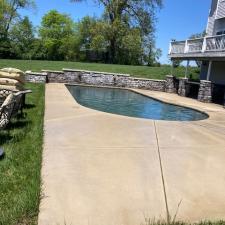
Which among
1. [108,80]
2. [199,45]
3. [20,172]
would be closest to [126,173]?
[20,172]

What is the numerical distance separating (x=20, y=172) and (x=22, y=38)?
1928 inches

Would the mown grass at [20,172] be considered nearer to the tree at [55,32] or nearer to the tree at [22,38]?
the tree at [22,38]

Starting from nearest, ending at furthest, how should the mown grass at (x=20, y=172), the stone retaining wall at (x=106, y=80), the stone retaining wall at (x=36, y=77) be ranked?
the mown grass at (x=20, y=172)
the stone retaining wall at (x=36, y=77)
the stone retaining wall at (x=106, y=80)

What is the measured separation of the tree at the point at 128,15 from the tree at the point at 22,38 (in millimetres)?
10966

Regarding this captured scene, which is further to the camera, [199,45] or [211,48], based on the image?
[199,45]

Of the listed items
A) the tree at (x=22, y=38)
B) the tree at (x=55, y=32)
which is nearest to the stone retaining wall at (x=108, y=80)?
the tree at (x=22, y=38)

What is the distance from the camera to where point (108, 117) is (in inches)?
382

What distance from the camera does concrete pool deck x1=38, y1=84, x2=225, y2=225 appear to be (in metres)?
4.09

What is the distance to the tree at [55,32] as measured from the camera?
55759mm

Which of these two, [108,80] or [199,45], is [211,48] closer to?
[199,45]

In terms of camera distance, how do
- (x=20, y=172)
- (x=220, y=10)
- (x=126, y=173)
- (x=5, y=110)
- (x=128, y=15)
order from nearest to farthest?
(x=20, y=172)
(x=126, y=173)
(x=5, y=110)
(x=220, y=10)
(x=128, y=15)

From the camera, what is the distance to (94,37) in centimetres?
4469

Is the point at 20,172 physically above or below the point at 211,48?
below

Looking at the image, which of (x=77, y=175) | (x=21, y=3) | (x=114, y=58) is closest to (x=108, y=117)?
(x=77, y=175)
